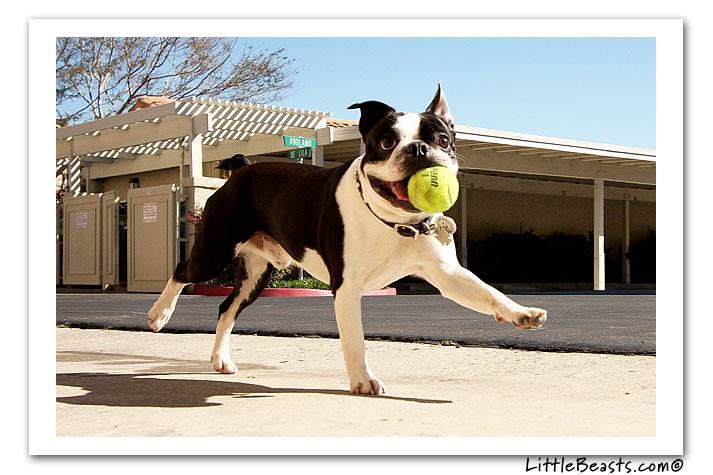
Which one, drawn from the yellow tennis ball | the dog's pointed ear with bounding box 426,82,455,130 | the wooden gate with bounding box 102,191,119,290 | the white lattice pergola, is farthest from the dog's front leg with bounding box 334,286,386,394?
the wooden gate with bounding box 102,191,119,290

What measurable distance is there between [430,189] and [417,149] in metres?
0.19

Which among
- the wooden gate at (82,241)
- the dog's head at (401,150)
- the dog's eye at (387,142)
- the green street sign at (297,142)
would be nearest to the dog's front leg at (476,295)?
the dog's head at (401,150)

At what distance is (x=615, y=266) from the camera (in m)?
31.4

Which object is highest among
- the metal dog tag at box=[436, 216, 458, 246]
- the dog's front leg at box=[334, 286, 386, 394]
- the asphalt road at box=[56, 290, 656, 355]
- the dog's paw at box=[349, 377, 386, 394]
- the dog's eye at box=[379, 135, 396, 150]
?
the dog's eye at box=[379, 135, 396, 150]

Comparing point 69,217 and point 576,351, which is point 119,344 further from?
point 69,217

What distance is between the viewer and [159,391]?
464cm

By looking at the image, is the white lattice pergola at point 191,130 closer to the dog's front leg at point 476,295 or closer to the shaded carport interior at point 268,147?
the shaded carport interior at point 268,147

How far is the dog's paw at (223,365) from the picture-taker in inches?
214

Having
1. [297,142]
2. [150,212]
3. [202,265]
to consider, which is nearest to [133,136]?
[150,212]

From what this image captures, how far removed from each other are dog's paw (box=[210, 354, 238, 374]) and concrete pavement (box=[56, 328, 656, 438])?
7 centimetres

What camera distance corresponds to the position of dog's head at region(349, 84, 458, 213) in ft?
13.1

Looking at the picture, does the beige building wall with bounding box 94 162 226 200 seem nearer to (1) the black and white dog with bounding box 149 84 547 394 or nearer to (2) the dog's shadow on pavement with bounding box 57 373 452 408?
(2) the dog's shadow on pavement with bounding box 57 373 452 408
